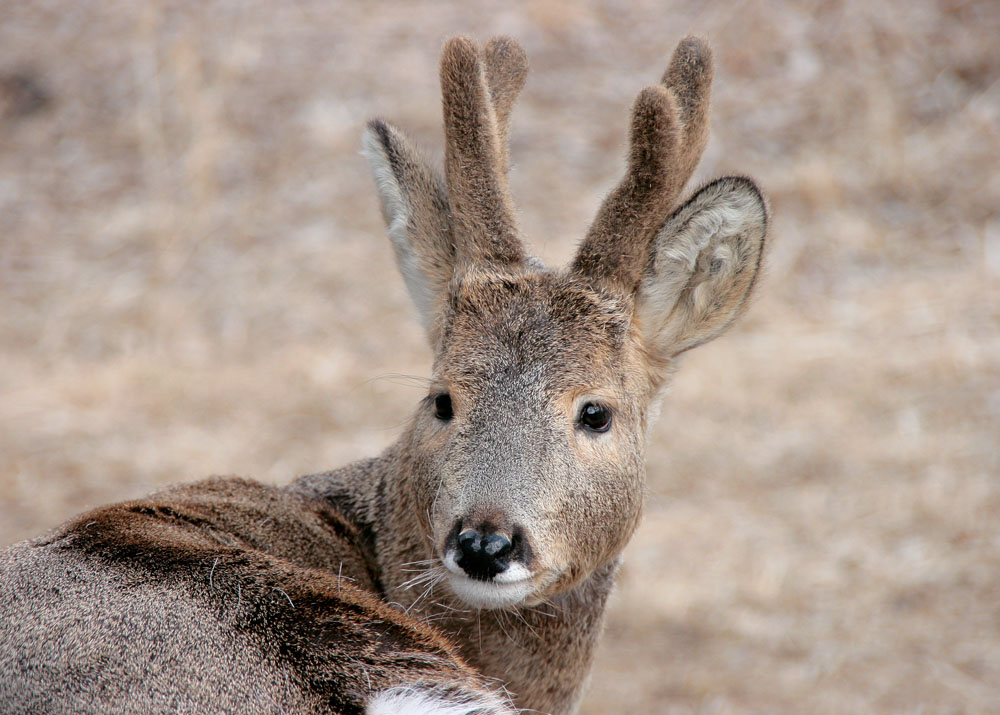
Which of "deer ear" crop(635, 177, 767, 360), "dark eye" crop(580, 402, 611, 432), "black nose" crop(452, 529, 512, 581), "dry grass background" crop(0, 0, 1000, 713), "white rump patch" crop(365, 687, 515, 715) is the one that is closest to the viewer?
"white rump patch" crop(365, 687, 515, 715)

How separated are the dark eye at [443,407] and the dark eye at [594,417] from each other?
44 centimetres

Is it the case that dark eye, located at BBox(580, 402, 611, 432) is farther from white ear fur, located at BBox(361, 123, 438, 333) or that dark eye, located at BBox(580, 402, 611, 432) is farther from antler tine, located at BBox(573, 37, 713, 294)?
white ear fur, located at BBox(361, 123, 438, 333)

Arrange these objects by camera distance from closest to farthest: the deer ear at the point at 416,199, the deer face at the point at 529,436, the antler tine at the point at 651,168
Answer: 1. the deer face at the point at 529,436
2. the antler tine at the point at 651,168
3. the deer ear at the point at 416,199

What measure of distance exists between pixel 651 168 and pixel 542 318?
2.10 ft

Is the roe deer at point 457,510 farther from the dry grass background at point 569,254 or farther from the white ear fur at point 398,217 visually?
the dry grass background at point 569,254

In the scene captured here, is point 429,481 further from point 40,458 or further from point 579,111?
point 579,111

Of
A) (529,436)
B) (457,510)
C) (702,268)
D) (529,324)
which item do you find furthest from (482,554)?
(702,268)

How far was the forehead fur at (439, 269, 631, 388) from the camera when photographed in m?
3.94

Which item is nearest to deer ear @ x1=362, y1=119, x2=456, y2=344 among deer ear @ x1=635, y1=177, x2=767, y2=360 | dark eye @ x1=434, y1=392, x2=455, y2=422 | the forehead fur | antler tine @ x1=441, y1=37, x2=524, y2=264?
antler tine @ x1=441, y1=37, x2=524, y2=264

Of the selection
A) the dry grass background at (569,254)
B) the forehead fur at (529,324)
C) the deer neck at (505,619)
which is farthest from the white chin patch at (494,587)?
the dry grass background at (569,254)

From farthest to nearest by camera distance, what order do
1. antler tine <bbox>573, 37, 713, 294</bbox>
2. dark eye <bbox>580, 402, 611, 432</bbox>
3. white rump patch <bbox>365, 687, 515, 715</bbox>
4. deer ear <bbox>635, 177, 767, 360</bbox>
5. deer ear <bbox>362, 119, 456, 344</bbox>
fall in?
deer ear <bbox>362, 119, 456, 344</bbox> → deer ear <bbox>635, 177, 767, 360</bbox> → antler tine <bbox>573, 37, 713, 294</bbox> → dark eye <bbox>580, 402, 611, 432</bbox> → white rump patch <bbox>365, 687, 515, 715</bbox>

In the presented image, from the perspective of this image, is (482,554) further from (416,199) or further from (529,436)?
(416,199)

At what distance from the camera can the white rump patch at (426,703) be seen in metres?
2.81

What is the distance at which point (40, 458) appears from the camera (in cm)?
860
